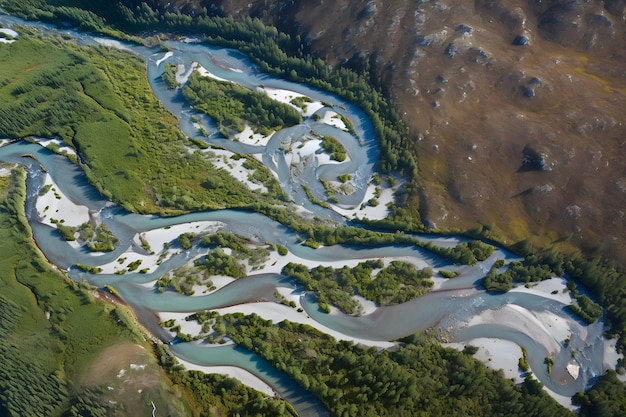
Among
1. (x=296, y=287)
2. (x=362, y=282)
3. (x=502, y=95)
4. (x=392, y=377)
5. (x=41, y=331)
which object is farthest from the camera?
(x=502, y=95)

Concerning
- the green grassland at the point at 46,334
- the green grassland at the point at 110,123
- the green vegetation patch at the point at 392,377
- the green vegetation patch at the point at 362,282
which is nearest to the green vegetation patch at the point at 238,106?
the green grassland at the point at 110,123

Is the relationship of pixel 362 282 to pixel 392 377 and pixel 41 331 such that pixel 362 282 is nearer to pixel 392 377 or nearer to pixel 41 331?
pixel 392 377

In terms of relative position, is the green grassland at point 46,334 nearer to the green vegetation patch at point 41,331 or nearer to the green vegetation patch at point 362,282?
the green vegetation patch at point 41,331

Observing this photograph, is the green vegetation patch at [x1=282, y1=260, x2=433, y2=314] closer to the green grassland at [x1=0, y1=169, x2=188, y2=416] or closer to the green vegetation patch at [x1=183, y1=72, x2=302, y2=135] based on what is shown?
the green grassland at [x1=0, y1=169, x2=188, y2=416]

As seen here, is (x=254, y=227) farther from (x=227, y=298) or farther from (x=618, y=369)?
(x=618, y=369)

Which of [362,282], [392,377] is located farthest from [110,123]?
[392,377]

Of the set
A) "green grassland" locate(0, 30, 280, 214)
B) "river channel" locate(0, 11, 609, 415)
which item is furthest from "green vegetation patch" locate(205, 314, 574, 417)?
"green grassland" locate(0, 30, 280, 214)

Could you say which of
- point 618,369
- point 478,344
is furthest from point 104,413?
point 618,369
